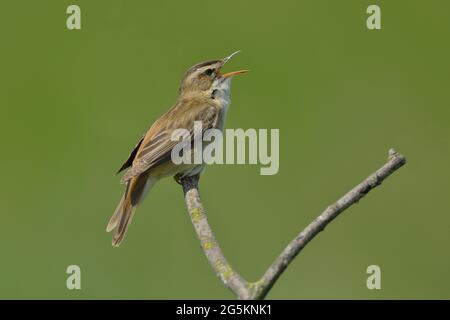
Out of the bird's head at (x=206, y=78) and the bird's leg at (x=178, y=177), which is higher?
the bird's head at (x=206, y=78)

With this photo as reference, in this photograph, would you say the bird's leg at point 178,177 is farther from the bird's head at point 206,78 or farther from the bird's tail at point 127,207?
the bird's head at point 206,78

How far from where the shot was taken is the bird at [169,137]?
5.96 meters

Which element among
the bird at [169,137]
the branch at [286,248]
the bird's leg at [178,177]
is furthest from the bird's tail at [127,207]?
the branch at [286,248]

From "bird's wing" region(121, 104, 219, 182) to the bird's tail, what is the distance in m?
0.19

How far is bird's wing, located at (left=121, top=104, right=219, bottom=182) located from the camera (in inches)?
232

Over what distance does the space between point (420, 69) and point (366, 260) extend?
4175 millimetres

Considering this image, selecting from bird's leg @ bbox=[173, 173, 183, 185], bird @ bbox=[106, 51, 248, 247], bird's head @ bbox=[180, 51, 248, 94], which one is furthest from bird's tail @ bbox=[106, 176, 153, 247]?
bird's head @ bbox=[180, 51, 248, 94]

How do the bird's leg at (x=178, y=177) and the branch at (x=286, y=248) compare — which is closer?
the branch at (x=286, y=248)

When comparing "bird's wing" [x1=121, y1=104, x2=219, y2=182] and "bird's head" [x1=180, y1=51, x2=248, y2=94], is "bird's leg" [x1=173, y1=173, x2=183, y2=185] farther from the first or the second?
"bird's head" [x1=180, y1=51, x2=248, y2=94]

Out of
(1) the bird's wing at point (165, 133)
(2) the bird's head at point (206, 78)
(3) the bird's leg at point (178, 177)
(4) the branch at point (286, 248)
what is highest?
(2) the bird's head at point (206, 78)

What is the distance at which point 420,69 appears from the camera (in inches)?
463

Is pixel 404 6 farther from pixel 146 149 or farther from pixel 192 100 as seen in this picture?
pixel 146 149

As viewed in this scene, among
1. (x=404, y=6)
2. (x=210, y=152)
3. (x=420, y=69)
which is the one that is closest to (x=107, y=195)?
(x=210, y=152)

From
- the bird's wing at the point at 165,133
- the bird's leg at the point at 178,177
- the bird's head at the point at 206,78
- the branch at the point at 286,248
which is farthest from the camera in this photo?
the bird's head at the point at 206,78
